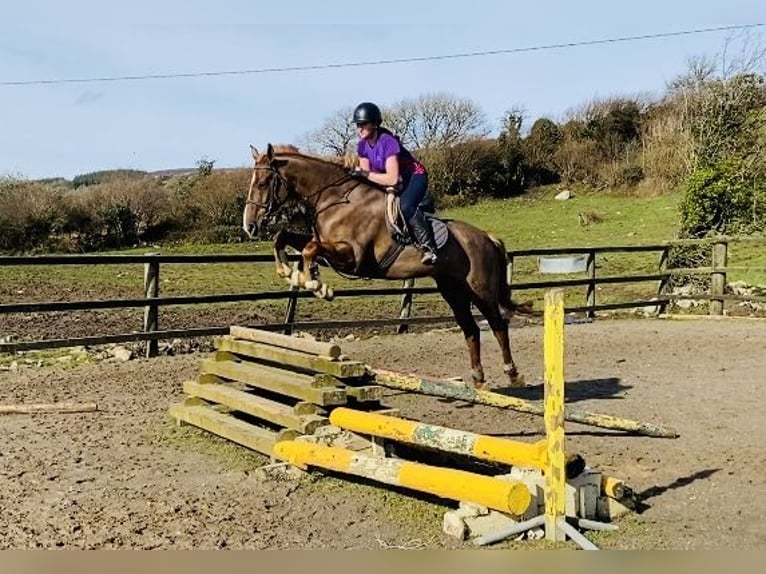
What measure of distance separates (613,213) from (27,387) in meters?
24.9

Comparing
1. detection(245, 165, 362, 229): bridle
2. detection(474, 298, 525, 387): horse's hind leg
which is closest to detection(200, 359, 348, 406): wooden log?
detection(245, 165, 362, 229): bridle

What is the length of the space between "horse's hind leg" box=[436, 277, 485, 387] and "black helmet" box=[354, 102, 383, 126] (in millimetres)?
1761

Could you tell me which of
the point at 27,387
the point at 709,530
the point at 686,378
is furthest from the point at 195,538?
the point at 686,378

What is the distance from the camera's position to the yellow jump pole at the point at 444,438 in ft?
14.5

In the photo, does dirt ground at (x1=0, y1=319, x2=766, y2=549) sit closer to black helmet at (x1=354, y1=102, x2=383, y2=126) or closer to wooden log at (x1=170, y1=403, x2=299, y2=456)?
wooden log at (x1=170, y1=403, x2=299, y2=456)

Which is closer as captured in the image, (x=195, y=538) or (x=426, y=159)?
(x=195, y=538)

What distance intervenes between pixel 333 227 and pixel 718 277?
33.4 feet

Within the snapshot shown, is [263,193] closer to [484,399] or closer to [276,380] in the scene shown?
[276,380]

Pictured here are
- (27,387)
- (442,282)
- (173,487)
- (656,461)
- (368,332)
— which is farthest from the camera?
(368,332)

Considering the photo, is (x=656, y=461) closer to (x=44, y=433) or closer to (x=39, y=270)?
(x=44, y=433)

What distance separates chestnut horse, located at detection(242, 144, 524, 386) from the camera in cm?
706

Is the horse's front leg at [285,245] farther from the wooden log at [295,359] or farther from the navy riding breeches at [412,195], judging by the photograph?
the navy riding breeches at [412,195]

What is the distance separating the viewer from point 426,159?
37.1 meters

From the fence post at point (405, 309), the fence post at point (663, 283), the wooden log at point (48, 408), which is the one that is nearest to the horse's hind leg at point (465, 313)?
the wooden log at point (48, 408)
